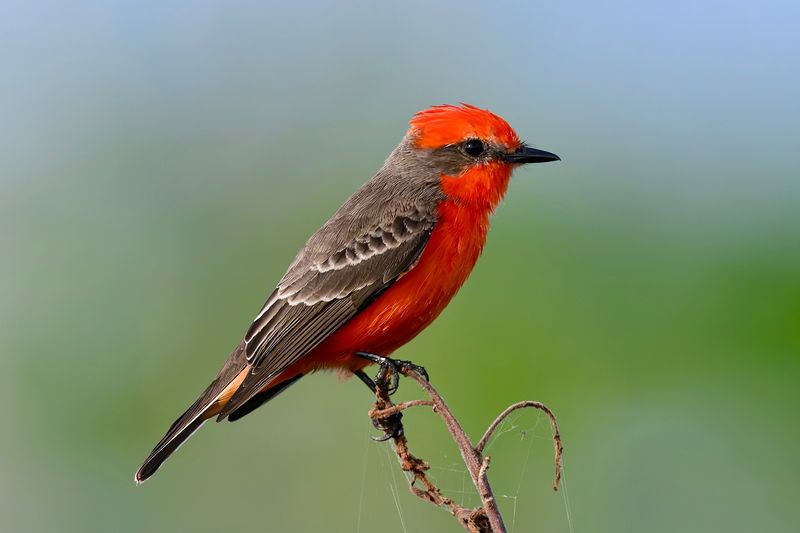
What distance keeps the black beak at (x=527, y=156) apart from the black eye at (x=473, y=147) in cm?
14

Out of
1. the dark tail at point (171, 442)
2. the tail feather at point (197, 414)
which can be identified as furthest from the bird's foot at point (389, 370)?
the dark tail at point (171, 442)

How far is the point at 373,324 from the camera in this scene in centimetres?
446

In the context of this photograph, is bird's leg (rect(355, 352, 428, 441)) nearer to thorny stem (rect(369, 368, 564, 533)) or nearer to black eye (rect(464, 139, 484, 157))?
thorny stem (rect(369, 368, 564, 533))

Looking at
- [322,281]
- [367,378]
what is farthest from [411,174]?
[367,378]

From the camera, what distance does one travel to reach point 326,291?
4723mm

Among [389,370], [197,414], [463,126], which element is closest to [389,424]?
[389,370]

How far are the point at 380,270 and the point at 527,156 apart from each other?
109 cm

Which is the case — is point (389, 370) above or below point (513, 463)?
above

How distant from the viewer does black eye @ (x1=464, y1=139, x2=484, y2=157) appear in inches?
198

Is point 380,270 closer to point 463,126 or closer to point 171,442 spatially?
point 463,126

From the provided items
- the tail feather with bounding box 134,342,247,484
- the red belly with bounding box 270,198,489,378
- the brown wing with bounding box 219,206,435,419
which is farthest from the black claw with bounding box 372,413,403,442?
the tail feather with bounding box 134,342,247,484

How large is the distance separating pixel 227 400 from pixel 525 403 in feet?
8.13

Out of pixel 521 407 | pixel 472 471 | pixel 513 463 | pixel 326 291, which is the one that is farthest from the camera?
pixel 513 463

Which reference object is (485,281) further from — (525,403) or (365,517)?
(525,403)
